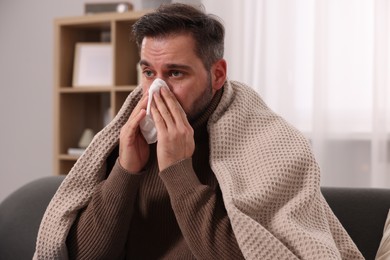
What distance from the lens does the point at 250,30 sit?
3.09 meters

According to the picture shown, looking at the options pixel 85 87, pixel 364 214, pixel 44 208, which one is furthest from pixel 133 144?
pixel 85 87

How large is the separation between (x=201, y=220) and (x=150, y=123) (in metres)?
0.28

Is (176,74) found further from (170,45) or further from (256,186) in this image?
(256,186)

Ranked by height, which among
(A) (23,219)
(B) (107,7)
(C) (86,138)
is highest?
(B) (107,7)

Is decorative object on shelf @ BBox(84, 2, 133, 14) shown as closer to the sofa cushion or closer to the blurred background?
the blurred background

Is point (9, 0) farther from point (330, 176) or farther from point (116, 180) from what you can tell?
point (116, 180)

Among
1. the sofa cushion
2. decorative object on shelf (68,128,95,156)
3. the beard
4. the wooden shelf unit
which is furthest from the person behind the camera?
decorative object on shelf (68,128,95,156)

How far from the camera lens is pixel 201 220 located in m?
1.36

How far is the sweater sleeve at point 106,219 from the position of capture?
1.47 m

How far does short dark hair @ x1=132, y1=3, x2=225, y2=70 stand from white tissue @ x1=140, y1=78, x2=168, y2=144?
115mm

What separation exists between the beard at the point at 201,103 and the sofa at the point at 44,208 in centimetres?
39

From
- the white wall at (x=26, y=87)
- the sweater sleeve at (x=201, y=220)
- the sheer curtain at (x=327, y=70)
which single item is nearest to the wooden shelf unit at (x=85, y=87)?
the white wall at (x=26, y=87)

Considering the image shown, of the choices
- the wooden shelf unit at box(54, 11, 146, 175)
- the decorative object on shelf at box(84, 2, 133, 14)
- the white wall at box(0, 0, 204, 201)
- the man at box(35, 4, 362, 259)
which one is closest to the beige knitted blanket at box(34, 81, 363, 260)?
the man at box(35, 4, 362, 259)

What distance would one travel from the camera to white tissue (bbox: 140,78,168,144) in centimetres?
146
